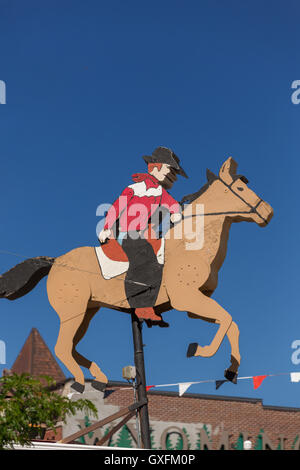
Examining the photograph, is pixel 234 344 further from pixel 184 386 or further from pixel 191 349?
pixel 184 386

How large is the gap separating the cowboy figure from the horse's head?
66 centimetres

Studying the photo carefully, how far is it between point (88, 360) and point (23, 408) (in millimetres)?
2286

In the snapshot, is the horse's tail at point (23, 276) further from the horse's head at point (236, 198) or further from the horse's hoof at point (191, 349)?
the horse's head at point (236, 198)

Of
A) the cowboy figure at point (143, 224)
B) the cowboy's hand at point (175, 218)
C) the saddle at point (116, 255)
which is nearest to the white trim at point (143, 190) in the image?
the cowboy figure at point (143, 224)

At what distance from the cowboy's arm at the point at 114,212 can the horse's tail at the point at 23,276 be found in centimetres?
92

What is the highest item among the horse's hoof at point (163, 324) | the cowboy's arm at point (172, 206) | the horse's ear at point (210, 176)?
the horse's ear at point (210, 176)

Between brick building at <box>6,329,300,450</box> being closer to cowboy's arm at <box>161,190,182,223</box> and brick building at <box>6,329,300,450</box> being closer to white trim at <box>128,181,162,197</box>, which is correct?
white trim at <box>128,181,162,197</box>

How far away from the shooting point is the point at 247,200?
10578mm

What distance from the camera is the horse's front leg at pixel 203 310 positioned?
9.90 meters

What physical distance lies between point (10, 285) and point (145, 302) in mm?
2108

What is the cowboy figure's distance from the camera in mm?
10406

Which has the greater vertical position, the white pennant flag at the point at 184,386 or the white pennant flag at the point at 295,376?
the white pennant flag at the point at 295,376

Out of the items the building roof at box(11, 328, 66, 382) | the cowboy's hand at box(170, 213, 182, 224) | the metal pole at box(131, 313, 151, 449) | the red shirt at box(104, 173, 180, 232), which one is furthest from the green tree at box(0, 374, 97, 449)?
the building roof at box(11, 328, 66, 382)
